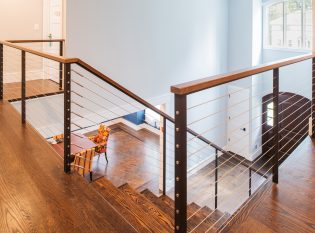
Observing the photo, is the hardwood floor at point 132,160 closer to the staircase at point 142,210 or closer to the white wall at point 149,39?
the white wall at point 149,39

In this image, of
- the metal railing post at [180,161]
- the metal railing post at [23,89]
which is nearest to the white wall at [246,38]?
the metal railing post at [23,89]

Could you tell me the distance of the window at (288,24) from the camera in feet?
23.4

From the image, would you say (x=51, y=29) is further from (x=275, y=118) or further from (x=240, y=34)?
(x=275, y=118)

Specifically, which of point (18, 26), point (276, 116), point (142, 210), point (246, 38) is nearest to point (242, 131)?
point (246, 38)

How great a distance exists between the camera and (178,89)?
4.06 feet

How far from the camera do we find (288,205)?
6.63ft

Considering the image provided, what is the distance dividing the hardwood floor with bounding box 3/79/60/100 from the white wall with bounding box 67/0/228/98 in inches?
27.4

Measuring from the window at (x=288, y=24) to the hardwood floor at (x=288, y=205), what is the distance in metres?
5.53

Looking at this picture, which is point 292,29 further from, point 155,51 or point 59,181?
point 59,181

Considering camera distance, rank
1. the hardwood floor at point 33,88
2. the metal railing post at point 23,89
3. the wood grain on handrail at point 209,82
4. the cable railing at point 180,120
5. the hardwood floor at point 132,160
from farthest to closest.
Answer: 1. the hardwood floor at point 132,160
2. the hardwood floor at point 33,88
3. the metal railing post at point 23,89
4. the cable railing at point 180,120
5. the wood grain on handrail at point 209,82

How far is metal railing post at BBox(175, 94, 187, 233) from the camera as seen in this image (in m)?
1.28

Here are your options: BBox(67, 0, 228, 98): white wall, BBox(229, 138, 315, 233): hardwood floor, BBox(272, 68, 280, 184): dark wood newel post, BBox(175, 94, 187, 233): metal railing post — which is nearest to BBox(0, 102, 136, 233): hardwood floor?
BBox(175, 94, 187, 233): metal railing post

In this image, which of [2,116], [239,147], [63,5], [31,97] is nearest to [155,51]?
[63,5]

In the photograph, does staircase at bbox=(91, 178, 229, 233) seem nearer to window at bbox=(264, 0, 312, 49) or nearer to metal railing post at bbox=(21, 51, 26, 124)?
metal railing post at bbox=(21, 51, 26, 124)
